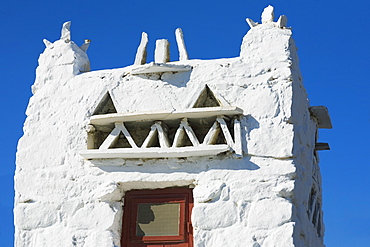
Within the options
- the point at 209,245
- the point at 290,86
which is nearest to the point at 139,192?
the point at 209,245

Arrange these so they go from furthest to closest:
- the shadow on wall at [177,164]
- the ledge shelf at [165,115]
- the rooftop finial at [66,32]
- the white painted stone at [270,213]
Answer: the rooftop finial at [66,32] < the ledge shelf at [165,115] < the shadow on wall at [177,164] < the white painted stone at [270,213]

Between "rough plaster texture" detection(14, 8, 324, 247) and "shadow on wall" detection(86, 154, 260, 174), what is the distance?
1 centimetres

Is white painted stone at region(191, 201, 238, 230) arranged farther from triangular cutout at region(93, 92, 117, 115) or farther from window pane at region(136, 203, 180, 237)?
triangular cutout at region(93, 92, 117, 115)

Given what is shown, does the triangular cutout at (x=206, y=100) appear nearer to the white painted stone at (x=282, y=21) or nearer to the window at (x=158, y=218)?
the window at (x=158, y=218)

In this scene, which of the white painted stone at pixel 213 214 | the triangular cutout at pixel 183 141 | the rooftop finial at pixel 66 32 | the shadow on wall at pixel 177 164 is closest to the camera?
the white painted stone at pixel 213 214

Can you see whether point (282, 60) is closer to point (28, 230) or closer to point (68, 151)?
point (68, 151)

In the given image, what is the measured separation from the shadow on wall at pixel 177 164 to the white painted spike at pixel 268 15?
1.67 m

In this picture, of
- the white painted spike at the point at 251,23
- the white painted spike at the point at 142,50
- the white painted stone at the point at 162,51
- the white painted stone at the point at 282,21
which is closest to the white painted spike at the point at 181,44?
the white painted stone at the point at 162,51

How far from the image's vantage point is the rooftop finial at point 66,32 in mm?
7557

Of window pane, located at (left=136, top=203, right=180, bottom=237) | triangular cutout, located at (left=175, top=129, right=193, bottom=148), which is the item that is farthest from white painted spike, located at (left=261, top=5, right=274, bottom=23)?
window pane, located at (left=136, top=203, right=180, bottom=237)

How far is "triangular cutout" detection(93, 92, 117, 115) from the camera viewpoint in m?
7.07

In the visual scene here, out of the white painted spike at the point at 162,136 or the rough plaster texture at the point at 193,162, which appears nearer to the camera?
the rough plaster texture at the point at 193,162

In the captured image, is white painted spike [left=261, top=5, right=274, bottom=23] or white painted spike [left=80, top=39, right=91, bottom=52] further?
white painted spike [left=80, top=39, right=91, bottom=52]

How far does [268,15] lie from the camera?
712 cm
